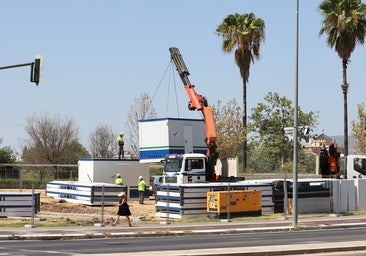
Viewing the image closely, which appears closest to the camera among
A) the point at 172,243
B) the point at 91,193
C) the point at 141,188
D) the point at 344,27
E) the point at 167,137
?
the point at 172,243

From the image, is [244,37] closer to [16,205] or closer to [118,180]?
[118,180]

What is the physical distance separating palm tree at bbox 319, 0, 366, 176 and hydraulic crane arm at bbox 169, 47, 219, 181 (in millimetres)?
11924

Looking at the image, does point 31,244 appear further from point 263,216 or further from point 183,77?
point 183,77

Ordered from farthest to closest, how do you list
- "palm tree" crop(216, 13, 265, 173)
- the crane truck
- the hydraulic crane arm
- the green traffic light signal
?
"palm tree" crop(216, 13, 265, 173), the hydraulic crane arm, the crane truck, the green traffic light signal

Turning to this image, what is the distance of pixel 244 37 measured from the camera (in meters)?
57.1

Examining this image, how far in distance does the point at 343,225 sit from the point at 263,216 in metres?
4.90

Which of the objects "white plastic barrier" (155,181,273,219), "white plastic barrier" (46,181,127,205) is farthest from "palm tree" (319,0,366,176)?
"white plastic barrier" (155,181,273,219)

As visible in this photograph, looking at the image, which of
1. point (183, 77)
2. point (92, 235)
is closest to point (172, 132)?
point (183, 77)

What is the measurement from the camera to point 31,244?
21594mm

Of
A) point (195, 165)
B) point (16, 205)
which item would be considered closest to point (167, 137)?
point (195, 165)

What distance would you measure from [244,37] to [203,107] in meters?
16.1

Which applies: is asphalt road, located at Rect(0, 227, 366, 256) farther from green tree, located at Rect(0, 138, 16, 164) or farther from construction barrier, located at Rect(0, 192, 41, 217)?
green tree, located at Rect(0, 138, 16, 164)

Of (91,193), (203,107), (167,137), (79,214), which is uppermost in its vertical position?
(203,107)

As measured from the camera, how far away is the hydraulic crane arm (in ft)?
130
